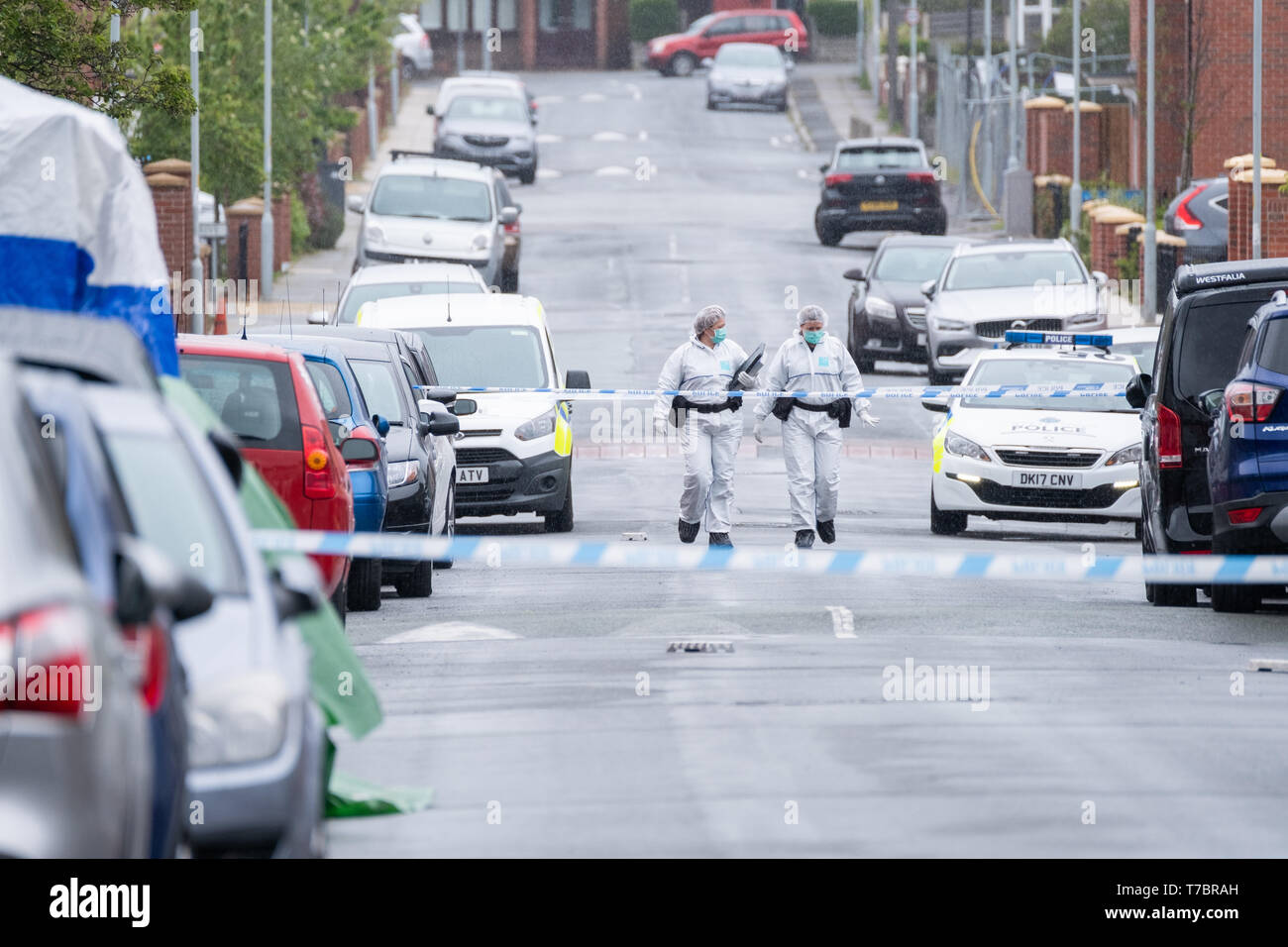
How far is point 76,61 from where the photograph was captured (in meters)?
18.2

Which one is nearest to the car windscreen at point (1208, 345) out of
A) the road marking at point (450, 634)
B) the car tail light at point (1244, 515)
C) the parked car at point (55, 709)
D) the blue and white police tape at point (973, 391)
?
the car tail light at point (1244, 515)

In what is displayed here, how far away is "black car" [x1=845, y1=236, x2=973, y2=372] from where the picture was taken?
107 feet

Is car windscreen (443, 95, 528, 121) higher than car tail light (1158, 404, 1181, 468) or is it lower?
higher

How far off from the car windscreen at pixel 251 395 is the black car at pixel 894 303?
1906 centimetres

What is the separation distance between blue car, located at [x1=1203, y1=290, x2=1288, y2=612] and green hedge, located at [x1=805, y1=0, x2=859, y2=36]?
235 feet

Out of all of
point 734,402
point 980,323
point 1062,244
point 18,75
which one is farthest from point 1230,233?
point 18,75

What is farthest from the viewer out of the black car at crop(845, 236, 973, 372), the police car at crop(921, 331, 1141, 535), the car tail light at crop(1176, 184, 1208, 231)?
the car tail light at crop(1176, 184, 1208, 231)

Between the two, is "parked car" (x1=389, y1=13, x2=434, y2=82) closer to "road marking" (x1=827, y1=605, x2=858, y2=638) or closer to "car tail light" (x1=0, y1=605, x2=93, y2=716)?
"road marking" (x1=827, y1=605, x2=858, y2=638)

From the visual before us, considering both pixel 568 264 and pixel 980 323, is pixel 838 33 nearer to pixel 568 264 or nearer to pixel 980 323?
pixel 568 264

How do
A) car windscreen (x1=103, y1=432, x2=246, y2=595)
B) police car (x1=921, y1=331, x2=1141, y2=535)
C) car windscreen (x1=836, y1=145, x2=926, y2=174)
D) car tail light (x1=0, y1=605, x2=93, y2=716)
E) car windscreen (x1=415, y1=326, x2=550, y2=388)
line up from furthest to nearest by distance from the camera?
car windscreen (x1=836, y1=145, x2=926, y2=174)
car windscreen (x1=415, y1=326, x2=550, y2=388)
police car (x1=921, y1=331, x2=1141, y2=535)
car windscreen (x1=103, y1=432, x2=246, y2=595)
car tail light (x1=0, y1=605, x2=93, y2=716)

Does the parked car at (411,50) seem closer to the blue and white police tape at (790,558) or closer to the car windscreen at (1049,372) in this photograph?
the car windscreen at (1049,372)

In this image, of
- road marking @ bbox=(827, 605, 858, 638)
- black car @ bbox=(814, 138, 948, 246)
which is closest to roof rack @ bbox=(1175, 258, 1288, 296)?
road marking @ bbox=(827, 605, 858, 638)

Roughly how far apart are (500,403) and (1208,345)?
6.58 m

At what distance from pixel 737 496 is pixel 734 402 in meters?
5.29
